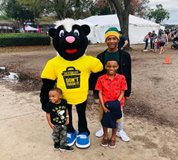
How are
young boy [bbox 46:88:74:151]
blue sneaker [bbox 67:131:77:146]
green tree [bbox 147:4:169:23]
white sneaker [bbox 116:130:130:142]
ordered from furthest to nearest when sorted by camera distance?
green tree [bbox 147:4:169:23]
white sneaker [bbox 116:130:130:142]
blue sneaker [bbox 67:131:77:146]
young boy [bbox 46:88:74:151]

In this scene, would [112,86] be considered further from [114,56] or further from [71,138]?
[71,138]

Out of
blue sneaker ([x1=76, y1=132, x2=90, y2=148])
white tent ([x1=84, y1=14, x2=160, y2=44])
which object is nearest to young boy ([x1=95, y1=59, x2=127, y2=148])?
blue sneaker ([x1=76, y1=132, x2=90, y2=148])

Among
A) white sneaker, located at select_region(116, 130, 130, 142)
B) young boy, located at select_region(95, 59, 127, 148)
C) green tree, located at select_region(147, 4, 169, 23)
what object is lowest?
white sneaker, located at select_region(116, 130, 130, 142)

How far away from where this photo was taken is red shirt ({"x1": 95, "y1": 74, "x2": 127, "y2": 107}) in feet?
13.0

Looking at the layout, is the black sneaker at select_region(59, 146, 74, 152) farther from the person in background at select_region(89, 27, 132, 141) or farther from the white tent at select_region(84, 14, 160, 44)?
the white tent at select_region(84, 14, 160, 44)

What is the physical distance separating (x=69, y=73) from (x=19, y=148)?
51.0 inches

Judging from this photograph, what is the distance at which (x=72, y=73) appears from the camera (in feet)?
13.0

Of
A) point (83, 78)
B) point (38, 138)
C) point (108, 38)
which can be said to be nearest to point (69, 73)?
point (83, 78)

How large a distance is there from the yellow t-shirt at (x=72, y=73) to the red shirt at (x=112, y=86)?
192 millimetres

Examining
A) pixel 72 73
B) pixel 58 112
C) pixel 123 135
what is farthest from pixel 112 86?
pixel 123 135

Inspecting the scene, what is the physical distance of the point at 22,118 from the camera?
5.44 metres

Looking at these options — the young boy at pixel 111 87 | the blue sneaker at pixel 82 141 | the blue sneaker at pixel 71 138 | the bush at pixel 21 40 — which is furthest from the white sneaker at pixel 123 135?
the bush at pixel 21 40

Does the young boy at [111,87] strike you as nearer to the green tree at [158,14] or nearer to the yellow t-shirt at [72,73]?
the yellow t-shirt at [72,73]

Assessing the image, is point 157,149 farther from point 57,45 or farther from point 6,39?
point 6,39
